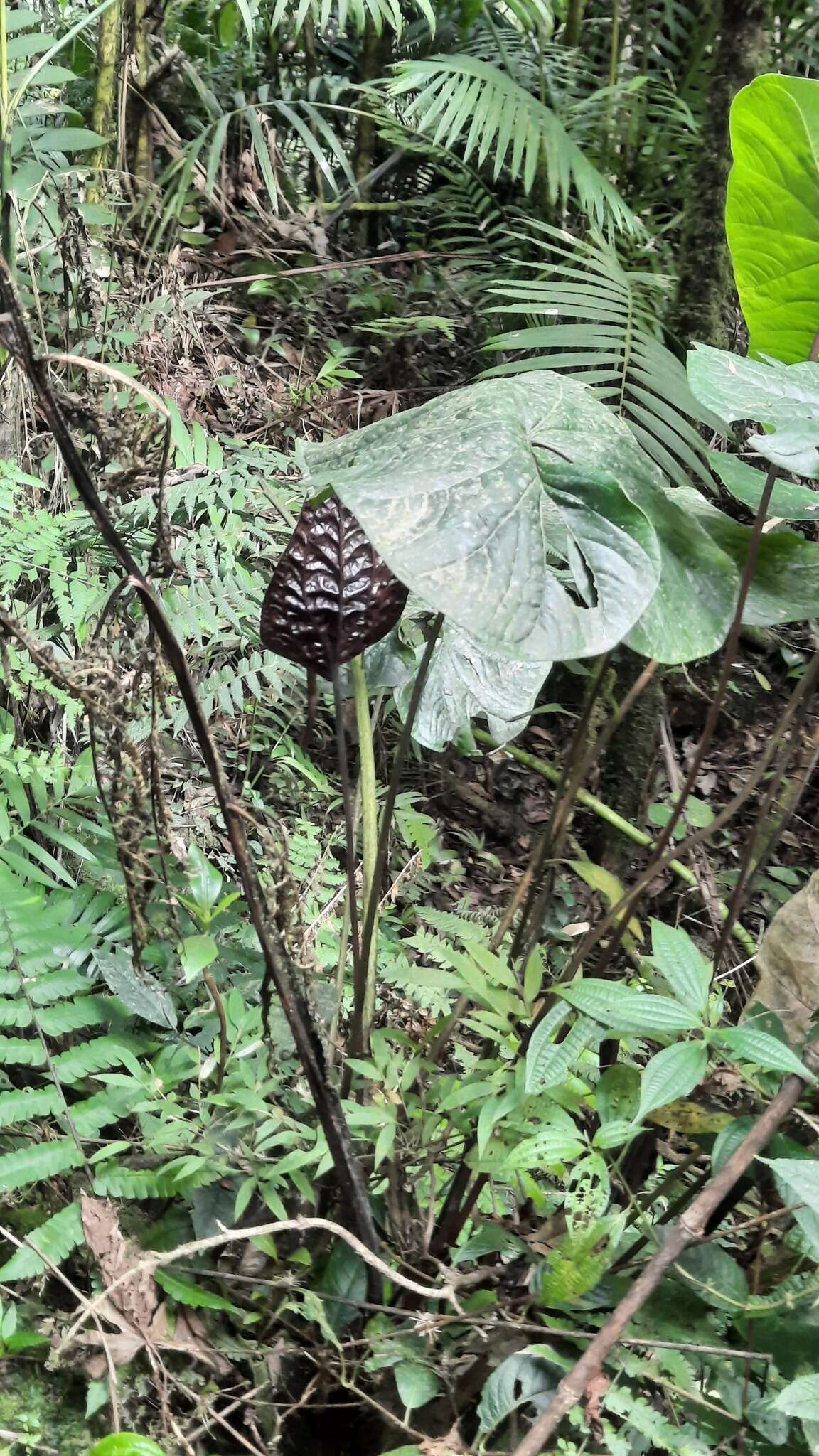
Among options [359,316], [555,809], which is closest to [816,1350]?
[555,809]

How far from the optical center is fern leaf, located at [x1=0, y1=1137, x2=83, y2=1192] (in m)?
0.80

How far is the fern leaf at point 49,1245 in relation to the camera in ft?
2.50

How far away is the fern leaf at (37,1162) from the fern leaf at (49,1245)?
0.04 meters

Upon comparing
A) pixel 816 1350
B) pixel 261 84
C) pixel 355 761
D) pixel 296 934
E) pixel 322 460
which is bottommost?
pixel 355 761

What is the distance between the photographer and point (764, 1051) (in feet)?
2.04

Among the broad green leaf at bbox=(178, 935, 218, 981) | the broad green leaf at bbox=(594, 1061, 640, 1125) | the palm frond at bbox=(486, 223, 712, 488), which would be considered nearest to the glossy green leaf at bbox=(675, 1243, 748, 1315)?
the broad green leaf at bbox=(594, 1061, 640, 1125)

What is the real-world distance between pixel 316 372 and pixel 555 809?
2151mm

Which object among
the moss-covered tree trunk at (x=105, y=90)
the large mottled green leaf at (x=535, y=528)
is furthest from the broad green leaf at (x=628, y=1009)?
the moss-covered tree trunk at (x=105, y=90)

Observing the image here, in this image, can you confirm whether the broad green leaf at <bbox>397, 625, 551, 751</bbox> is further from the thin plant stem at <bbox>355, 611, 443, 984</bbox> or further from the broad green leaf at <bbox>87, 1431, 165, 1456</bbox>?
the broad green leaf at <bbox>87, 1431, 165, 1456</bbox>

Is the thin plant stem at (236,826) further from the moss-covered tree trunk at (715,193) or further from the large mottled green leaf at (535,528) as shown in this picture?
the moss-covered tree trunk at (715,193)

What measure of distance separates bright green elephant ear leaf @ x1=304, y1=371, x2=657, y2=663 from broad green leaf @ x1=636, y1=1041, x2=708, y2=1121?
310mm

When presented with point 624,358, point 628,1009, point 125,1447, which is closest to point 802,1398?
point 628,1009

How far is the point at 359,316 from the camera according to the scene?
2852mm

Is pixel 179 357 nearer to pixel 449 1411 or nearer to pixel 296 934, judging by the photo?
pixel 296 934
